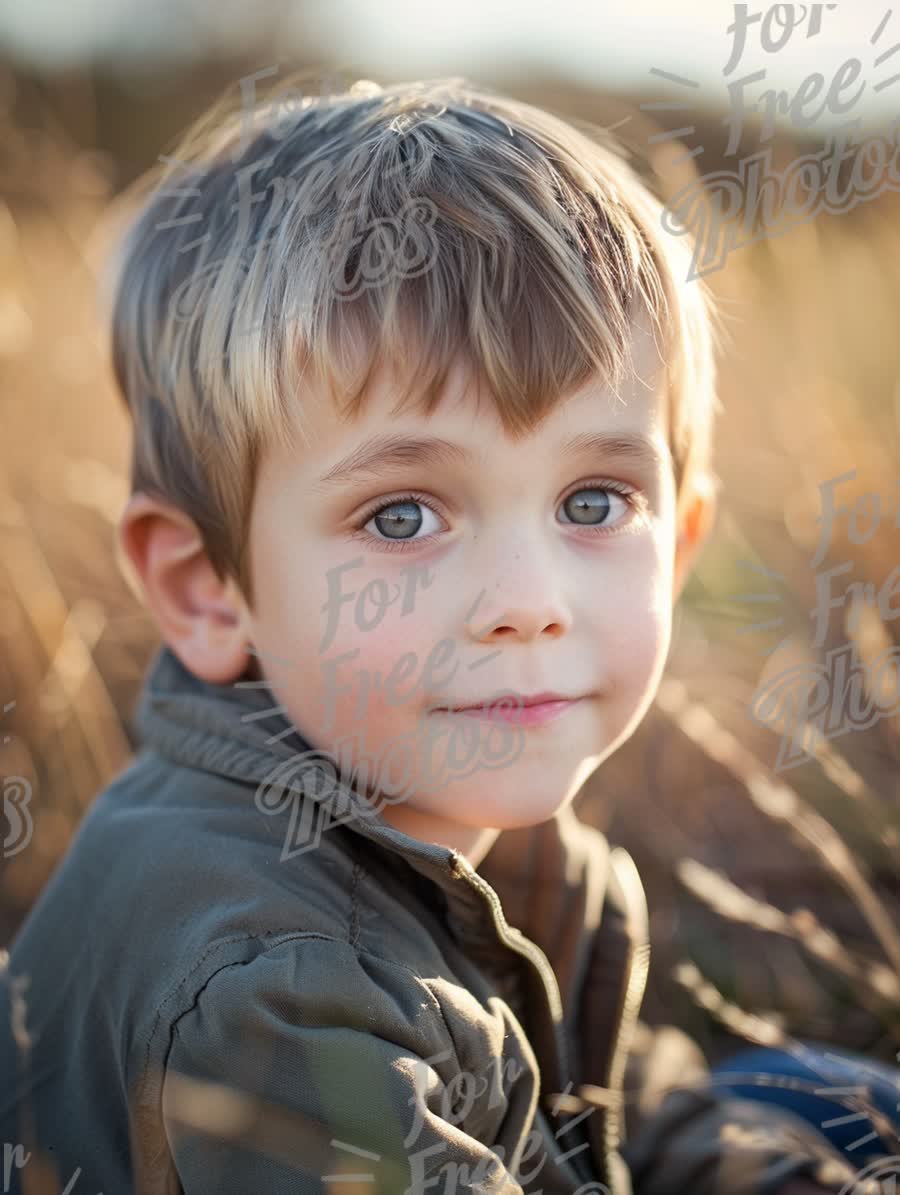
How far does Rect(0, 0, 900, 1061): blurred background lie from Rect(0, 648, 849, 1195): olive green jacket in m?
0.21

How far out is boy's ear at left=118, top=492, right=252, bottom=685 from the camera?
4.43 ft

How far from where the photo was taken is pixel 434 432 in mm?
1116

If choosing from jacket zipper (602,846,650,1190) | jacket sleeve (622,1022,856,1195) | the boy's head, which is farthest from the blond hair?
jacket sleeve (622,1022,856,1195)

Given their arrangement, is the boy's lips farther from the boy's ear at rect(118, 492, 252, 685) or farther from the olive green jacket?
the boy's ear at rect(118, 492, 252, 685)

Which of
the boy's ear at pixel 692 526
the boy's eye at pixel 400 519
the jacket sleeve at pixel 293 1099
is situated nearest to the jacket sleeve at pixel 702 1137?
the jacket sleeve at pixel 293 1099

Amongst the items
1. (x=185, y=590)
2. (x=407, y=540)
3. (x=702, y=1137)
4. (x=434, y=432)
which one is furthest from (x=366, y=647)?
(x=702, y=1137)

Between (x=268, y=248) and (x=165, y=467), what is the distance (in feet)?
1.02

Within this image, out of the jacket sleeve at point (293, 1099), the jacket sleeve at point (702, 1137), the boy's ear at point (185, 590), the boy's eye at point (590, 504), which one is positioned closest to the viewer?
the jacket sleeve at point (293, 1099)

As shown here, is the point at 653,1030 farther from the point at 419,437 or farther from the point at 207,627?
the point at 419,437

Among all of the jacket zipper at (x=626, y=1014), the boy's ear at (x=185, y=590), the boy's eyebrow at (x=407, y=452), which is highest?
the boy's eyebrow at (x=407, y=452)

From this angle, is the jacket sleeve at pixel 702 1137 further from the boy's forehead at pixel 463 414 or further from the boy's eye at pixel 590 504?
the boy's forehead at pixel 463 414

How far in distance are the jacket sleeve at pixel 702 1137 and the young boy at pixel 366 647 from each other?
9cm

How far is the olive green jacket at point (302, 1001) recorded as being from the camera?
998 millimetres

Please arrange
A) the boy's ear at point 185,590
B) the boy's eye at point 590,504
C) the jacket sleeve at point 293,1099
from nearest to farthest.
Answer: the jacket sleeve at point 293,1099 < the boy's eye at point 590,504 < the boy's ear at point 185,590
